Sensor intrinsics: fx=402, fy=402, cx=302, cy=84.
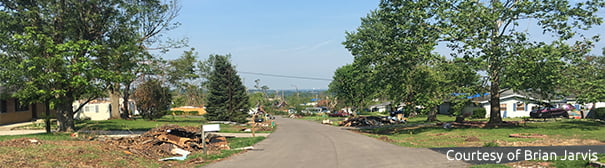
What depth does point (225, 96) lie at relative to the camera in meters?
41.1

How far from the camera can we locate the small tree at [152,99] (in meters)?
41.8

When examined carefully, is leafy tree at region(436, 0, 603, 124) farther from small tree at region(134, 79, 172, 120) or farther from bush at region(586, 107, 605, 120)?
small tree at region(134, 79, 172, 120)

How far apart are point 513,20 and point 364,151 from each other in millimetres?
13663

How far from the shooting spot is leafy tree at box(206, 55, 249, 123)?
40.3 m

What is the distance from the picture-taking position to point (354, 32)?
152 feet

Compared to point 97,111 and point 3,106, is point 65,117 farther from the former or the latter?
point 97,111

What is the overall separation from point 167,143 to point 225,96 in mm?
26008

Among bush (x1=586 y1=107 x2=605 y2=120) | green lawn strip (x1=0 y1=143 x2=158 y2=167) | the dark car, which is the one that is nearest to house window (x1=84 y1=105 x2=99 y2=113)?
green lawn strip (x1=0 y1=143 x2=158 y2=167)

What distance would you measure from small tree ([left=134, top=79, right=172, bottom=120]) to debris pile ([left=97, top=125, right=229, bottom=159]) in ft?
85.2

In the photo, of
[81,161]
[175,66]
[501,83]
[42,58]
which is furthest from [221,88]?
[81,161]

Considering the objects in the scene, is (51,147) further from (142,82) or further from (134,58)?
(142,82)

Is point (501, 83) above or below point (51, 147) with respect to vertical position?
above

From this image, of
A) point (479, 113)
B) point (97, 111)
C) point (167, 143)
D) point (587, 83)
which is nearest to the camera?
point (167, 143)

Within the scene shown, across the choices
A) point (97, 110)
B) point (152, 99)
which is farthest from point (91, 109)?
point (152, 99)
